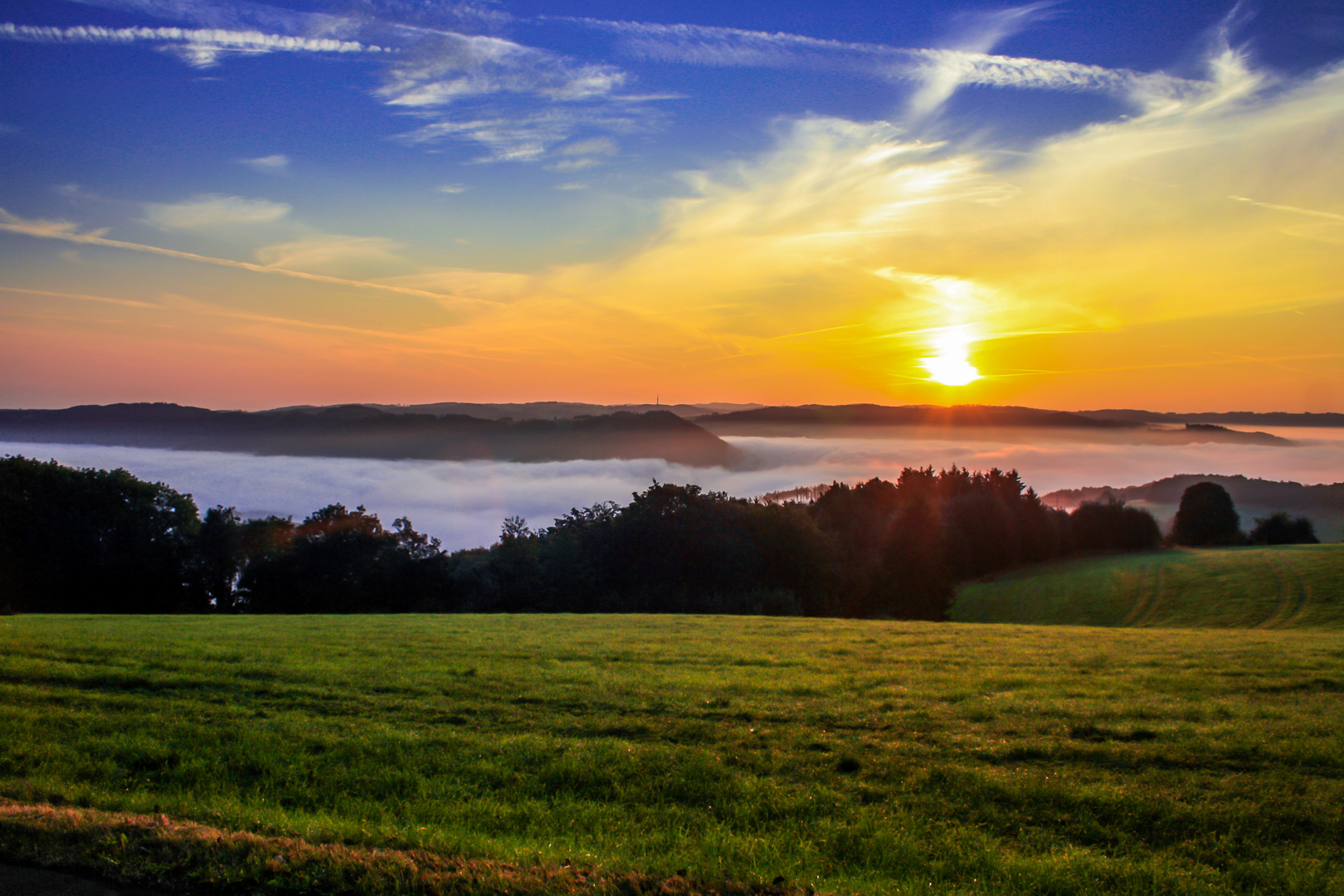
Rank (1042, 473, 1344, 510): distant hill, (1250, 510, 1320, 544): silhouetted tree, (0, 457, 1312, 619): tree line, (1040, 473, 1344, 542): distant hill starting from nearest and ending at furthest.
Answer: (0, 457, 1312, 619): tree line < (1250, 510, 1320, 544): silhouetted tree < (1040, 473, 1344, 542): distant hill < (1042, 473, 1344, 510): distant hill

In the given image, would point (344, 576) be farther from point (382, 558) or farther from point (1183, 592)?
point (1183, 592)

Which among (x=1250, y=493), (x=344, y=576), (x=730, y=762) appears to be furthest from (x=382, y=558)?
(x=1250, y=493)

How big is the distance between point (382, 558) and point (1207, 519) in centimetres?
9068

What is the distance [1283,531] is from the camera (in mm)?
82812

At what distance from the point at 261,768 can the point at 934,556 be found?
238 ft

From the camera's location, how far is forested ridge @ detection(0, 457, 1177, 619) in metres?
49.6

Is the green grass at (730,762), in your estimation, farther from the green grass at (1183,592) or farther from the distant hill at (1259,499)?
the distant hill at (1259,499)

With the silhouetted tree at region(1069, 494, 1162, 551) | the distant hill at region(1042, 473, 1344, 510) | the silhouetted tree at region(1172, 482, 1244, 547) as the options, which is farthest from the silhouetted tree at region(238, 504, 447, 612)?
the silhouetted tree at region(1172, 482, 1244, 547)

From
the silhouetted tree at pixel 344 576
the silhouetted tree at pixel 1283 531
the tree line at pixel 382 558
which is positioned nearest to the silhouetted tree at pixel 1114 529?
the silhouetted tree at pixel 1283 531

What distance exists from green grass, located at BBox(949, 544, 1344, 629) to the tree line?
1613 cm

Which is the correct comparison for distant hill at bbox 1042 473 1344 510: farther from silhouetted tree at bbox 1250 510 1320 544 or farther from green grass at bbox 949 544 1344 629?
green grass at bbox 949 544 1344 629

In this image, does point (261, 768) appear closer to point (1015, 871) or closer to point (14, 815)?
point (14, 815)

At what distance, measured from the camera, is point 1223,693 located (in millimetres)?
11234

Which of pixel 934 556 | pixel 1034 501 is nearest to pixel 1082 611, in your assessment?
pixel 934 556
